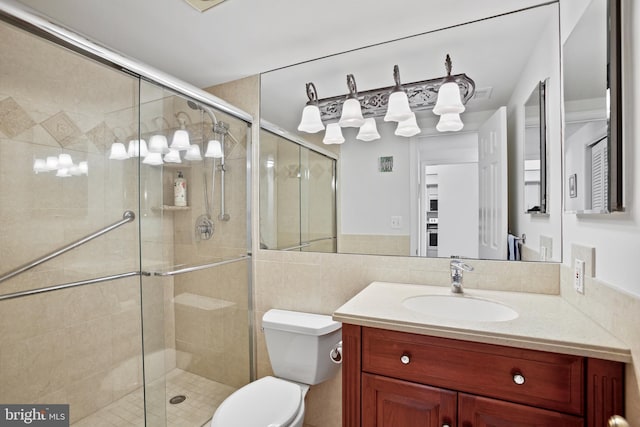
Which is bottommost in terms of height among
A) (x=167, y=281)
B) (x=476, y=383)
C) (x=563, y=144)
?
(x=476, y=383)

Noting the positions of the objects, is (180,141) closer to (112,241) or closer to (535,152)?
(112,241)

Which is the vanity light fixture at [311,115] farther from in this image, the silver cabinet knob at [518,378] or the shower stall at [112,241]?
the silver cabinet knob at [518,378]

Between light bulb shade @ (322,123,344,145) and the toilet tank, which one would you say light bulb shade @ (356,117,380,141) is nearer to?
light bulb shade @ (322,123,344,145)

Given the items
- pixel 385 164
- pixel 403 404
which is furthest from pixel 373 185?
pixel 403 404

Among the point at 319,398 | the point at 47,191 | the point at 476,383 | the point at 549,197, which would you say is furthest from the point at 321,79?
the point at 319,398

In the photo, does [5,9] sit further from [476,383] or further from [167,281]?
[476,383]

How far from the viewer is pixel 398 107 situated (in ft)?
5.28

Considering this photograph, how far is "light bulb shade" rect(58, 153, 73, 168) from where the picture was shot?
1490 mm

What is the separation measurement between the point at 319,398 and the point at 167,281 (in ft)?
3.63

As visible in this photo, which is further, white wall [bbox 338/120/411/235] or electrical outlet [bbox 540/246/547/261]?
white wall [bbox 338/120/411/235]

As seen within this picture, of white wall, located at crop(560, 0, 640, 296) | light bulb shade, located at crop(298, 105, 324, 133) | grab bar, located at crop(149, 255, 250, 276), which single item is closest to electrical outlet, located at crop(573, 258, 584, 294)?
white wall, located at crop(560, 0, 640, 296)

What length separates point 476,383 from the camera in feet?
A: 3.25

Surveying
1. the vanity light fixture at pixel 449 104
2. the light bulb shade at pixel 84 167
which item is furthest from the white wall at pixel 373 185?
the light bulb shade at pixel 84 167

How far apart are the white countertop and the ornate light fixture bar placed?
99cm
